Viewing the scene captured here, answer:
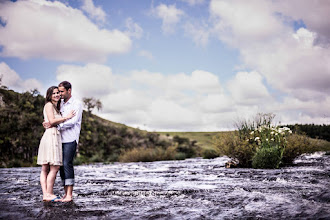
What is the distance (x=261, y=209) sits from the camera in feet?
13.2

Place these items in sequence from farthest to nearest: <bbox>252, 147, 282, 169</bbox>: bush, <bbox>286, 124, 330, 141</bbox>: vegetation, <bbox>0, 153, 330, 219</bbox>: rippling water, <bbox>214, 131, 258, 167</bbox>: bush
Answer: <bbox>286, 124, 330, 141</bbox>: vegetation < <bbox>214, 131, 258, 167</bbox>: bush < <bbox>252, 147, 282, 169</bbox>: bush < <bbox>0, 153, 330, 219</bbox>: rippling water

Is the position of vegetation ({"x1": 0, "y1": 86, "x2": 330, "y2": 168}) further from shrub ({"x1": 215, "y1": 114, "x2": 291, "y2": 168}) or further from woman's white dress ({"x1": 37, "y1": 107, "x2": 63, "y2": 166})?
woman's white dress ({"x1": 37, "y1": 107, "x2": 63, "y2": 166})

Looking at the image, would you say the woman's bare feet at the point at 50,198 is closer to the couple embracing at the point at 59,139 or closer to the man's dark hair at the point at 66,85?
the couple embracing at the point at 59,139

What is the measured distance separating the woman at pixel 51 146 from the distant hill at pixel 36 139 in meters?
14.6

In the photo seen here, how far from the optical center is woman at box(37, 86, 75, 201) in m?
4.98

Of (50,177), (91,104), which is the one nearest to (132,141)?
(91,104)

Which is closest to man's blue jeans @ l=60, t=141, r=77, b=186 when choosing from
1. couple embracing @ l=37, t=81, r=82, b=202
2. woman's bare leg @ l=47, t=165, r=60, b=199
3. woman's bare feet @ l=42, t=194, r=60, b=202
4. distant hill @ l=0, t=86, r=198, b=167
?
couple embracing @ l=37, t=81, r=82, b=202

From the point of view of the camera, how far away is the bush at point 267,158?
1029cm

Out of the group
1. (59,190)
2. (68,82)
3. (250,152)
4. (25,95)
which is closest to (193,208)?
(68,82)

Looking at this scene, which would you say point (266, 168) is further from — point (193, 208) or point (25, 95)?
point (25, 95)

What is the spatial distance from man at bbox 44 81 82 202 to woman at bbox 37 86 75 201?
0.07m

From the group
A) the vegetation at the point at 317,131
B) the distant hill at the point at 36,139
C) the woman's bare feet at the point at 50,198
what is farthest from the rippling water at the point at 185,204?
the vegetation at the point at 317,131

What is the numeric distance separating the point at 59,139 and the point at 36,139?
17.8 m

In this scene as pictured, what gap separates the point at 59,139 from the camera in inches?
201
